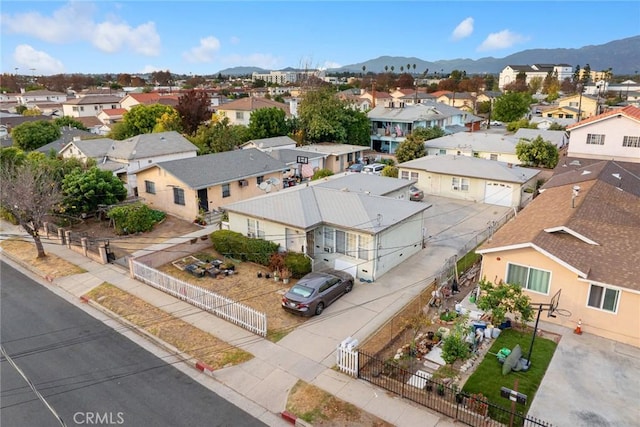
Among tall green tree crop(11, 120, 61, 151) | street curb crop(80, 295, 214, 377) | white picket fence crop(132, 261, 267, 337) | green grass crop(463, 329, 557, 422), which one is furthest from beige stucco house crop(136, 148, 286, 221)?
tall green tree crop(11, 120, 61, 151)

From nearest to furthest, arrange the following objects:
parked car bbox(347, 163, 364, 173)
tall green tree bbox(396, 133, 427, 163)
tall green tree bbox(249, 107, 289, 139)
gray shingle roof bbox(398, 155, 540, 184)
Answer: gray shingle roof bbox(398, 155, 540, 184), parked car bbox(347, 163, 364, 173), tall green tree bbox(396, 133, 427, 163), tall green tree bbox(249, 107, 289, 139)

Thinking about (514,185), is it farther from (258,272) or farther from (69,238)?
(69,238)

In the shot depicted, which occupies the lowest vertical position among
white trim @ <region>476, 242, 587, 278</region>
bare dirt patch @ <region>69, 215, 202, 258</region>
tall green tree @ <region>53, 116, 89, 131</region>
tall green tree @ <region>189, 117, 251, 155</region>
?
bare dirt patch @ <region>69, 215, 202, 258</region>

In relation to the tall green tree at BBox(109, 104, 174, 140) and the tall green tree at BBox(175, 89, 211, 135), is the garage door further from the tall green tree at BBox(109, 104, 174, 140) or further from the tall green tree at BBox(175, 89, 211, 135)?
the tall green tree at BBox(109, 104, 174, 140)

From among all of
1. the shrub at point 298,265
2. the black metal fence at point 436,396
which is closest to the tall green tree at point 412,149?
the shrub at point 298,265

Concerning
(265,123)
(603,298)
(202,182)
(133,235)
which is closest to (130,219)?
(133,235)

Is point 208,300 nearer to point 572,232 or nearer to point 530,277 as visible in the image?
point 530,277

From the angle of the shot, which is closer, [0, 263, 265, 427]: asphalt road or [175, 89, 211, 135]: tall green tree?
[0, 263, 265, 427]: asphalt road
